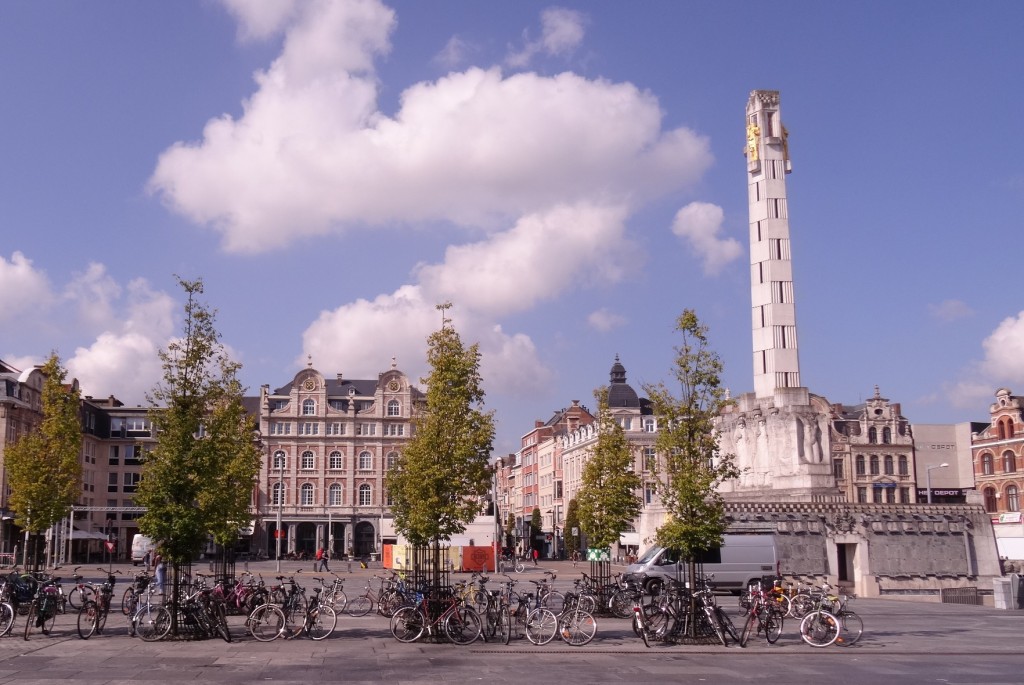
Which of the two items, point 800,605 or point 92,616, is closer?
point 92,616

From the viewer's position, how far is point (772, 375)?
56031 millimetres

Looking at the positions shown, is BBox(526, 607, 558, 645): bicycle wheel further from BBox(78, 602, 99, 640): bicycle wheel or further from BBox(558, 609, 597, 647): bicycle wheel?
BBox(78, 602, 99, 640): bicycle wheel

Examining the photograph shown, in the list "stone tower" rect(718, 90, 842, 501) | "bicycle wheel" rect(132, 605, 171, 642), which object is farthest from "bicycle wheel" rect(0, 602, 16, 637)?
"stone tower" rect(718, 90, 842, 501)

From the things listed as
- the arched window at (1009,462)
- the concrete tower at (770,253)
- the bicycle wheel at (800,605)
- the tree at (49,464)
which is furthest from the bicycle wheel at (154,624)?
the arched window at (1009,462)

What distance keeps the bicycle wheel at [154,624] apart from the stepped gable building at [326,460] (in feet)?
251

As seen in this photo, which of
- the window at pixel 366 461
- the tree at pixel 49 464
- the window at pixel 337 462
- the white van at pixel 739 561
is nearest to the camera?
the white van at pixel 739 561

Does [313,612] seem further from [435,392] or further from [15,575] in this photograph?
[15,575]

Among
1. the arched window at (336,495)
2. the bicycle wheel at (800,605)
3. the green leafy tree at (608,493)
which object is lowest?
the bicycle wheel at (800,605)

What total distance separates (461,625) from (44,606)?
9296 mm

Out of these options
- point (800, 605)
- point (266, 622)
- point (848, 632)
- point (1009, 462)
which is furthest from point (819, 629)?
point (1009, 462)

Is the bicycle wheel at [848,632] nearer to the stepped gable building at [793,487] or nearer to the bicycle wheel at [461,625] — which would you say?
the bicycle wheel at [461,625]

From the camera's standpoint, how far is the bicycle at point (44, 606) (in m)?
22.1

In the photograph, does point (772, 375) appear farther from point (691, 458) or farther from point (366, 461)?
point (366, 461)

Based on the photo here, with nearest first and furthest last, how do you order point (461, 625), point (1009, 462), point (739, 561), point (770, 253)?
point (461, 625)
point (739, 561)
point (770, 253)
point (1009, 462)
